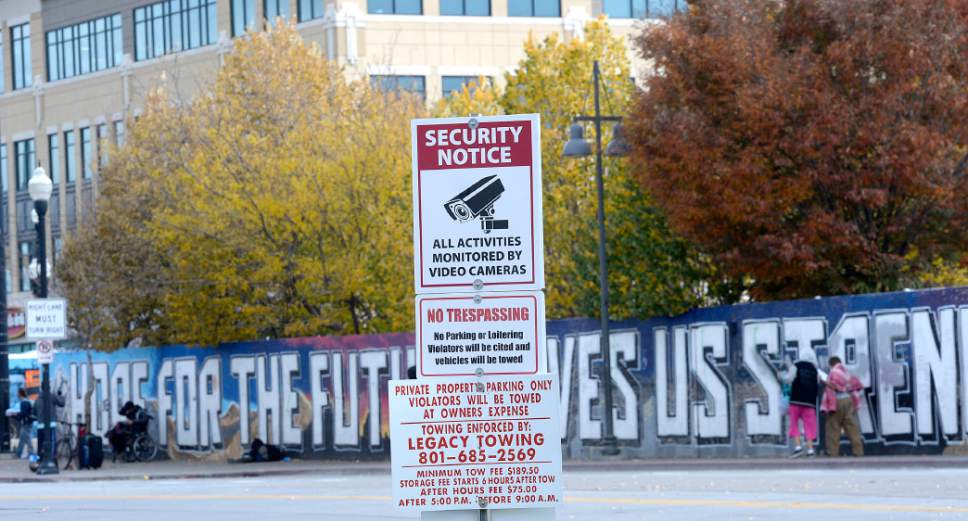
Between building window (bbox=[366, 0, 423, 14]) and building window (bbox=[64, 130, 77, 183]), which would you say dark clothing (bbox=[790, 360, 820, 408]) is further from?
building window (bbox=[64, 130, 77, 183])

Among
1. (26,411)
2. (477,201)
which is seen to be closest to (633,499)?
(477,201)

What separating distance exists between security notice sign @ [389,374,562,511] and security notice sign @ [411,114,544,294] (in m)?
0.50

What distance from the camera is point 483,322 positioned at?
27.0ft

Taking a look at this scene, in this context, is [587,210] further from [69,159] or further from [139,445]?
[69,159]

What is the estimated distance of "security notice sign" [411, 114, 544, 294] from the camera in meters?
8.23

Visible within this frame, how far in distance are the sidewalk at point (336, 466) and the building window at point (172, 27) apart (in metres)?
25.0

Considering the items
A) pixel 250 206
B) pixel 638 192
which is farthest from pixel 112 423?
pixel 638 192

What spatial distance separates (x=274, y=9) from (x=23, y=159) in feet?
53.4

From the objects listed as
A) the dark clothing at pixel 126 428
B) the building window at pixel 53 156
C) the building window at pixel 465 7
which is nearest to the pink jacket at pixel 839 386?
the dark clothing at pixel 126 428

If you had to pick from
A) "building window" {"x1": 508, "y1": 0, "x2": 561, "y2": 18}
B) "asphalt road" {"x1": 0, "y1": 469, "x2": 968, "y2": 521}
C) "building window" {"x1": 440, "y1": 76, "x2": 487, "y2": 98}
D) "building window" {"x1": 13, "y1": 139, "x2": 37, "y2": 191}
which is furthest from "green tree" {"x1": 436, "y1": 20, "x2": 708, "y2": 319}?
"building window" {"x1": 13, "y1": 139, "x2": 37, "y2": 191}

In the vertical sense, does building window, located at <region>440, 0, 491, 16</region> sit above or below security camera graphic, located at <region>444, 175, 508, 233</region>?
above

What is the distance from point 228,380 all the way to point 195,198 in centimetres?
418

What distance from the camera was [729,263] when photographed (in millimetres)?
29047

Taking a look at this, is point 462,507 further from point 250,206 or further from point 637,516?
point 250,206
